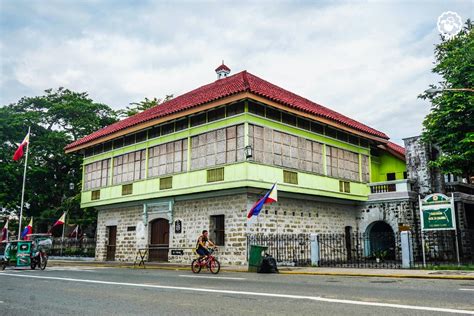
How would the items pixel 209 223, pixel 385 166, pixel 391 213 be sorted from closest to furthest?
pixel 209 223, pixel 391 213, pixel 385 166

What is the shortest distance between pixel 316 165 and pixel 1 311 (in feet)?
58.6

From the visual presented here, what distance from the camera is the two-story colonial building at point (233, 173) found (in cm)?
2027

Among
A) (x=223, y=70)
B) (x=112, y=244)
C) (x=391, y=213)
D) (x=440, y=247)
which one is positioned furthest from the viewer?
(x=223, y=70)

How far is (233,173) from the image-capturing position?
19.8 meters

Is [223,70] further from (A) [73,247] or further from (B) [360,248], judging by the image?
(A) [73,247]

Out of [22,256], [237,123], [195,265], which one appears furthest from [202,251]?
[22,256]

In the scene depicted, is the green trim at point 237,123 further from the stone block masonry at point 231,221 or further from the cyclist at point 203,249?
the cyclist at point 203,249

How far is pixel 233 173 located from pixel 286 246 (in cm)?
449

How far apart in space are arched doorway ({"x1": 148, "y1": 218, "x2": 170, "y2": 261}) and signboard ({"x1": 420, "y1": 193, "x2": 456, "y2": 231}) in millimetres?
13093

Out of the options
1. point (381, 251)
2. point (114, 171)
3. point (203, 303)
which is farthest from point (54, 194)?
point (203, 303)

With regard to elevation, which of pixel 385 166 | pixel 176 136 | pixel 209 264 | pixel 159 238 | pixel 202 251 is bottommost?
pixel 209 264

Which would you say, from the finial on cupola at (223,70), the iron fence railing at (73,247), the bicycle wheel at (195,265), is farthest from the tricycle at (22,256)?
the finial on cupola at (223,70)

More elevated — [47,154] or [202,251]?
[47,154]

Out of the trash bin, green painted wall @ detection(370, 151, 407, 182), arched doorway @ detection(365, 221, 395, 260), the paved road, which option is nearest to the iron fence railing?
the trash bin
